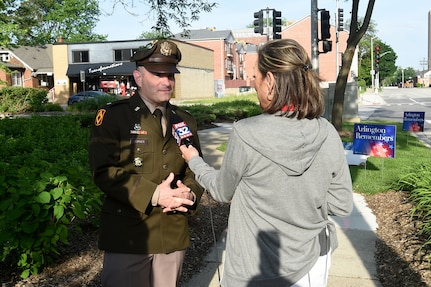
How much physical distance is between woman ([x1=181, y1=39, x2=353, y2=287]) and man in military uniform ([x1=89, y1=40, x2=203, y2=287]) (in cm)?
50

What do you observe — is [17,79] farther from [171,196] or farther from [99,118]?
[171,196]

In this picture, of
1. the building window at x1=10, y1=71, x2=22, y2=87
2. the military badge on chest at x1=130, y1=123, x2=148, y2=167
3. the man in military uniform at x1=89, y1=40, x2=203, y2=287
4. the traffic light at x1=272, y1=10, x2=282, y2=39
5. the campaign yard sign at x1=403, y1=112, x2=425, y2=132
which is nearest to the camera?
the man in military uniform at x1=89, y1=40, x2=203, y2=287

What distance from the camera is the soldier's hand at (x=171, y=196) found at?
8.32 ft

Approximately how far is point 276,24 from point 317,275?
53.9 ft

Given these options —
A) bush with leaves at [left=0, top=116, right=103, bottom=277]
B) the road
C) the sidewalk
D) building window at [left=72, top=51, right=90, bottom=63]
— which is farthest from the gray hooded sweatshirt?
building window at [left=72, top=51, right=90, bottom=63]

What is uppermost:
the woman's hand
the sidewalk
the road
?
the woman's hand

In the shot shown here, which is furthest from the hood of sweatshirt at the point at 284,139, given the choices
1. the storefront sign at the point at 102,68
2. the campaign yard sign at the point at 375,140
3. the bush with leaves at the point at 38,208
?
the storefront sign at the point at 102,68

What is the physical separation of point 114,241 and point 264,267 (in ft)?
2.99

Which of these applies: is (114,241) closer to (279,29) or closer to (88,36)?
(279,29)

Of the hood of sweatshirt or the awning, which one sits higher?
the awning

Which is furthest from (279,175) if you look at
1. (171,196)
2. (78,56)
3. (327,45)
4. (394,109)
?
(78,56)

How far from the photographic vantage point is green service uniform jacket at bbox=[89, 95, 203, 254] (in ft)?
8.30

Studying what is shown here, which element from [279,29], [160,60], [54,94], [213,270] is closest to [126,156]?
[160,60]

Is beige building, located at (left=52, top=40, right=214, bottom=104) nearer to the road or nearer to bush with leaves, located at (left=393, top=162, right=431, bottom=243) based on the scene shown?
the road
